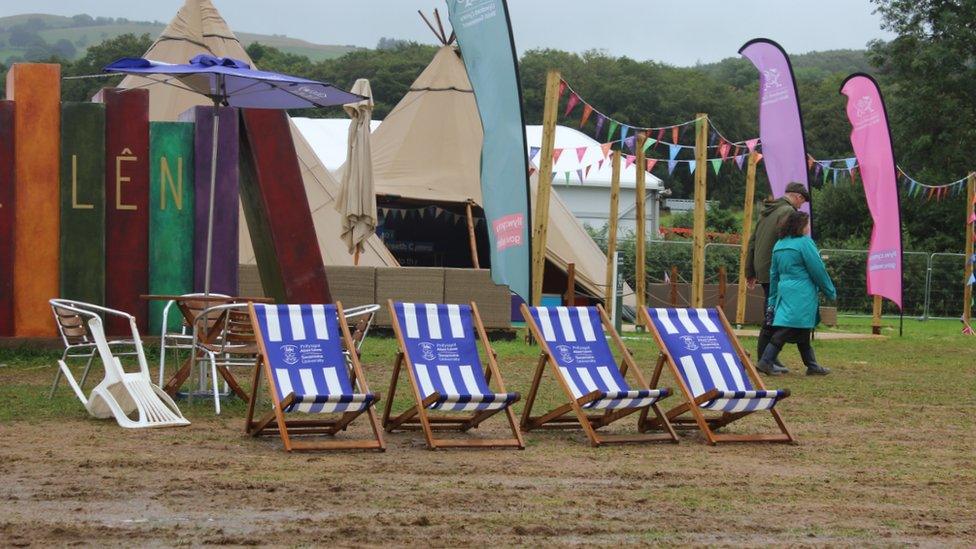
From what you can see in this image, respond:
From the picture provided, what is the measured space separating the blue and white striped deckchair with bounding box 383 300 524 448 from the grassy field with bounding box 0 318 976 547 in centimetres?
20

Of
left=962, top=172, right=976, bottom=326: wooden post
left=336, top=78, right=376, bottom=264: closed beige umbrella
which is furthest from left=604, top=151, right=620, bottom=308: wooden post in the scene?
left=962, top=172, right=976, bottom=326: wooden post

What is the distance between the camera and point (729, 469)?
6281 millimetres

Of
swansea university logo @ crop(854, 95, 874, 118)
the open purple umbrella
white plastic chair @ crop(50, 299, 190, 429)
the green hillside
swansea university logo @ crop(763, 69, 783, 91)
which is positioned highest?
the green hillside

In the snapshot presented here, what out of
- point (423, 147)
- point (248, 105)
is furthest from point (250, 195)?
point (423, 147)

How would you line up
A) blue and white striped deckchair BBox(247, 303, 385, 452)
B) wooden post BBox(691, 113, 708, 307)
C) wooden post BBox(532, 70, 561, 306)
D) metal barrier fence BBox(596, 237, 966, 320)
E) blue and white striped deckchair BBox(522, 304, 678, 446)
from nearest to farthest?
blue and white striped deckchair BBox(247, 303, 385, 452) → blue and white striped deckchair BBox(522, 304, 678, 446) → wooden post BBox(532, 70, 561, 306) → wooden post BBox(691, 113, 708, 307) → metal barrier fence BBox(596, 237, 966, 320)

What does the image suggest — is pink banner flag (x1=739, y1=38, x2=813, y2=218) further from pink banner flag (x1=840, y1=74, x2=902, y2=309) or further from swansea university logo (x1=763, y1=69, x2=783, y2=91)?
pink banner flag (x1=840, y1=74, x2=902, y2=309)

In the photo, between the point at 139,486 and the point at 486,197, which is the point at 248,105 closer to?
the point at 486,197

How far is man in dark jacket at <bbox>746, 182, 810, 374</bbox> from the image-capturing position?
11523mm

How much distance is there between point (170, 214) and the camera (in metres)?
11.4

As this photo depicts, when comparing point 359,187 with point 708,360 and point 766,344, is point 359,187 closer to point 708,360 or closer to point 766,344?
point 766,344

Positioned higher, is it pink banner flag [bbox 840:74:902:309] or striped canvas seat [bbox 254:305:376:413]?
pink banner flag [bbox 840:74:902:309]

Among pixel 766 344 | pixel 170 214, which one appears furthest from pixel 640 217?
pixel 170 214

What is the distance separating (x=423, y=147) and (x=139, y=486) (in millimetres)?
16083

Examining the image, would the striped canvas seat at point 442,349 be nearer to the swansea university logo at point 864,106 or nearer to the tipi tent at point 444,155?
the swansea university logo at point 864,106
